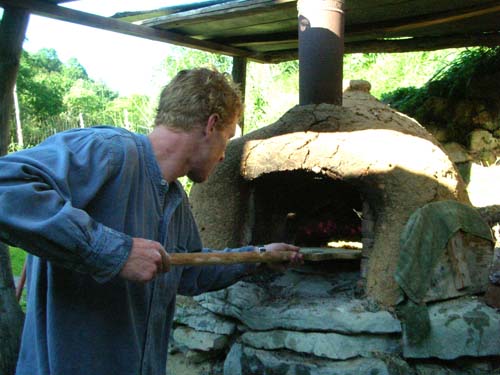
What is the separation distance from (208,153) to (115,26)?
9.95 ft

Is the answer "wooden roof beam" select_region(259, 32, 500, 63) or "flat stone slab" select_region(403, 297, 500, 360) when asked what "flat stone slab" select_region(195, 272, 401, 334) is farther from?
"wooden roof beam" select_region(259, 32, 500, 63)

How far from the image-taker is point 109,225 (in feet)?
5.22

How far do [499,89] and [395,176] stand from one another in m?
3.71

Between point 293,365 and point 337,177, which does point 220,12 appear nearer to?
point 337,177

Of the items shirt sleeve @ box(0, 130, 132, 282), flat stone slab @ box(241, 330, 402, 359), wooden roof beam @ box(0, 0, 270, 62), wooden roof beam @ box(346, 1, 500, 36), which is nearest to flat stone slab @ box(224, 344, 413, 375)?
flat stone slab @ box(241, 330, 402, 359)

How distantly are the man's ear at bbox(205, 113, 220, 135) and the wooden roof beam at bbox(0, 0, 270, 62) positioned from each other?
7.32ft

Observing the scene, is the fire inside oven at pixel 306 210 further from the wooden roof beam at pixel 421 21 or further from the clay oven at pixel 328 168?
the wooden roof beam at pixel 421 21

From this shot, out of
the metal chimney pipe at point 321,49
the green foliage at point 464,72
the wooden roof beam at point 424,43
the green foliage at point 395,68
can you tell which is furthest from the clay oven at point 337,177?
the green foliage at point 395,68

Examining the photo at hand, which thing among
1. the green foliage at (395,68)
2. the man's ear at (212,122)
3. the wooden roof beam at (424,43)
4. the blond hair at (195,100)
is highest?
the green foliage at (395,68)

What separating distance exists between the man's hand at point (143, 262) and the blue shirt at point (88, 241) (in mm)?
30

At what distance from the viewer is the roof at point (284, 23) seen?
4.16 m

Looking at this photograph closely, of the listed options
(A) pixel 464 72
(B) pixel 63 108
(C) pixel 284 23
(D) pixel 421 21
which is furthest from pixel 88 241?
(B) pixel 63 108

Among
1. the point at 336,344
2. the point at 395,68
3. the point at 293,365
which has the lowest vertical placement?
the point at 293,365

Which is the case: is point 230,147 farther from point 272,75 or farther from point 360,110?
point 272,75
